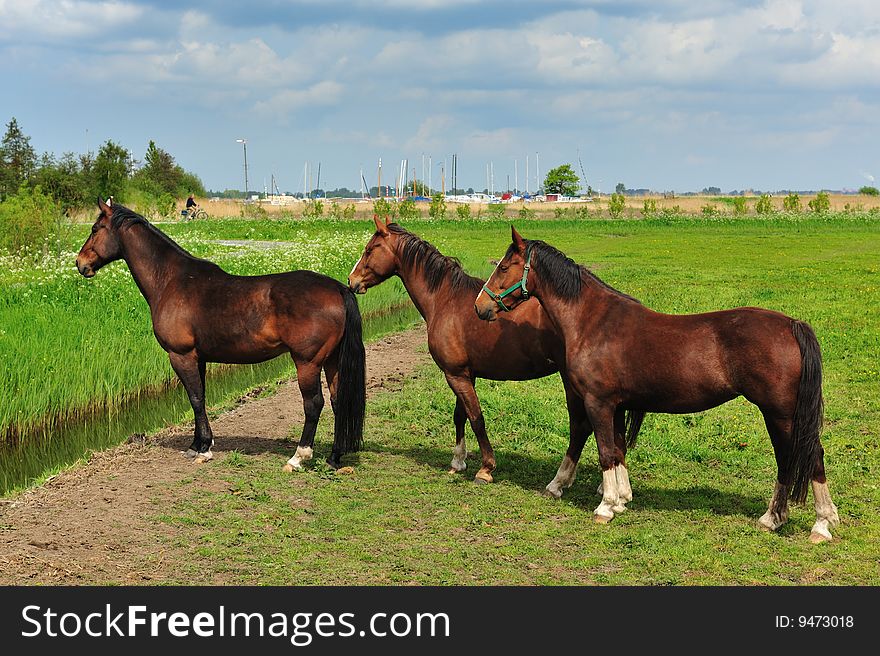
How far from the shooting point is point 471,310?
863cm

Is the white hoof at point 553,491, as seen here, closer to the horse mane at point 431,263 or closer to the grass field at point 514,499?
the grass field at point 514,499

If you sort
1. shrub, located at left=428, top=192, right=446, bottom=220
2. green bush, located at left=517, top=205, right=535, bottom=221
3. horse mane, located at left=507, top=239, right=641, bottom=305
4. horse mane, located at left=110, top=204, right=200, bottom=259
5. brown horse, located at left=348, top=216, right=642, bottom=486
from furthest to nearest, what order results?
shrub, located at left=428, top=192, right=446, bottom=220
green bush, located at left=517, top=205, right=535, bottom=221
horse mane, located at left=110, top=204, right=200, bottom=259
brown horse, located at left=348, top=216, right=642, bottom=486
horse mane, located at left=507, top=239, right=641, bottom=305

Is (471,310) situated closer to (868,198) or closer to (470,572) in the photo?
(470,572)

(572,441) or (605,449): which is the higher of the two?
(605,449)

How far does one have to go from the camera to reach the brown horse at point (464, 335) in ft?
27.4

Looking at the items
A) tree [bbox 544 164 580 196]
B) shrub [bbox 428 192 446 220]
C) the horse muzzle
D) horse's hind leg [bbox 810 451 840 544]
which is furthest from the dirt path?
tree [bbox 544 164 580 196]

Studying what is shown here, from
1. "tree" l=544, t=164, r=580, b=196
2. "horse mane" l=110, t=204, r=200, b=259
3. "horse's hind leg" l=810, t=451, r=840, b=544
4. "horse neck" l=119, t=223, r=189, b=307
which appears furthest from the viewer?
"tree" l=544, t=164, r=580, b=196

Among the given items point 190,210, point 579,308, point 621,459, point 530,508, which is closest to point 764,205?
point 190,210

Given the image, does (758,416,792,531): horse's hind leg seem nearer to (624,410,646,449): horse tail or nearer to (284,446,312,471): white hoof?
(624,410,646,449): horse tail

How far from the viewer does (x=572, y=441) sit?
26.8 ft

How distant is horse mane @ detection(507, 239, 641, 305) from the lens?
768 cm

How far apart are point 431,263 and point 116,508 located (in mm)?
3680

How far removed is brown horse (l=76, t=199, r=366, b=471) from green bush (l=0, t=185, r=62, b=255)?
1543cm

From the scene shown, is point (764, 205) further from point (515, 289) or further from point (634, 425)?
point (515, 289)
